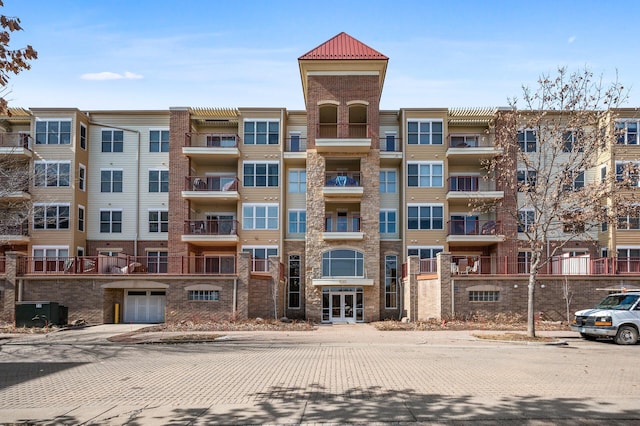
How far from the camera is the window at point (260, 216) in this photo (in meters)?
37.8

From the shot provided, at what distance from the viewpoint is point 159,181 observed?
3897 centimetres

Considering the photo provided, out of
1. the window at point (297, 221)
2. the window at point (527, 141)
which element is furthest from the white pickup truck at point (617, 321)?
the window at point (297, 221)

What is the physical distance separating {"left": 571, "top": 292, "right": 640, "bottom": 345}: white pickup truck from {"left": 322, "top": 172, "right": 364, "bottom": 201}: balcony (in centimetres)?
1716

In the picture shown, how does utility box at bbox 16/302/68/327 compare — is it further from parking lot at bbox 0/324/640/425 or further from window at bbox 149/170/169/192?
window at bbox 149/170/169/192

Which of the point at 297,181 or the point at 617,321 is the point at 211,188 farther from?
the point at 617,321

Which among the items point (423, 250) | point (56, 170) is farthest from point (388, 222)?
point (56, 170)

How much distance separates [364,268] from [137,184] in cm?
1667

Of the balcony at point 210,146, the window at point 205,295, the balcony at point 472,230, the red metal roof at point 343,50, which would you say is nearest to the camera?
the window at point 205,295

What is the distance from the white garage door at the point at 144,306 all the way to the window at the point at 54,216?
724 centimetres

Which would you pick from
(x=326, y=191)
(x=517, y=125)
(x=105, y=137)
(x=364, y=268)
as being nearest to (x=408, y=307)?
(x=364, y=268)

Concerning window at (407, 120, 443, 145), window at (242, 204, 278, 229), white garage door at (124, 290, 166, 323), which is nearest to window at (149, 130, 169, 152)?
window at (242, 204, 278, 229)

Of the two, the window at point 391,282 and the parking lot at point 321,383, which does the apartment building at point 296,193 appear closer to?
the window at point 391,282

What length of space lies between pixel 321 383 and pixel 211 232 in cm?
2668

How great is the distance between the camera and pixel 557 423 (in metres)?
8.38
